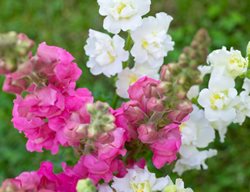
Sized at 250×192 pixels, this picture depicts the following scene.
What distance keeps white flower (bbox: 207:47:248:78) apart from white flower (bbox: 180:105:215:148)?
11 centimetres

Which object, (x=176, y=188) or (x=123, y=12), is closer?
(x=176, y=188)

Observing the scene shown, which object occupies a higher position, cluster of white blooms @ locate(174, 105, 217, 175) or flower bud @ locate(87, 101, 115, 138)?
flower bud @ locate(87, 101, 115, 138)

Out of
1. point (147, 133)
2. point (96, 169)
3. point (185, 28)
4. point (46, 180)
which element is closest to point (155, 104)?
point (147, 133)

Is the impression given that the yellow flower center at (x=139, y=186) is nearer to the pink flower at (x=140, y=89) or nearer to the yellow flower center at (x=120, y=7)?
the pink flower at (x=140, y=89)

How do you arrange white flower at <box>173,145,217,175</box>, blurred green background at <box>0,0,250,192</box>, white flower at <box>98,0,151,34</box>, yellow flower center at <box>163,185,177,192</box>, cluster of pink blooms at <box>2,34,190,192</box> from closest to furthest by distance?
cluster of pink blooms at <box>2,34,190,192</box>
yellow flower center at <box>163,185,177,192</box>
white flower at <box>98,0,151,34</box>
white flower at <box>173,145,217,175</box>
blurred green background at <box>0,0,250,192</box>

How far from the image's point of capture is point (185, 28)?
2.90 metres

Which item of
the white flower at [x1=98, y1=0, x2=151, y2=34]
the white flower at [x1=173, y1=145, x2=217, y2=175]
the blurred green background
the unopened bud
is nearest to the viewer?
the unopened bud

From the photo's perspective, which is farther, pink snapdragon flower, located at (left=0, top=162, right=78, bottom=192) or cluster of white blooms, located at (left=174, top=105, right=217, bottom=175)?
cluster of white blooms, located at (left=174, top=105, right=217, bottom=175)

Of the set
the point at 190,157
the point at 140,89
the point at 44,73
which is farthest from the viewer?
the point at 190,157

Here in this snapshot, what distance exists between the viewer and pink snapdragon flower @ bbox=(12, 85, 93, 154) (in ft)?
3.54

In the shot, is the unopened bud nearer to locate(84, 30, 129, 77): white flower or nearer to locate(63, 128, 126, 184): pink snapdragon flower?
locate(63, 128, 126, 184): pink snapdragon flower

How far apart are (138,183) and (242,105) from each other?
0.28 meters

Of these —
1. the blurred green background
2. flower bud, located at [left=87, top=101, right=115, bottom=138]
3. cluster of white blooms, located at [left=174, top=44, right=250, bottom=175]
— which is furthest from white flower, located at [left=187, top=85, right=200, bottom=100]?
the blurred green background

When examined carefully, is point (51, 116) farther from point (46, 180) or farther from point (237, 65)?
point (237, 65)
